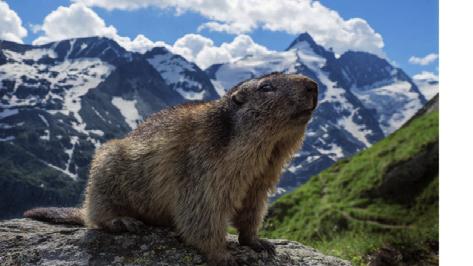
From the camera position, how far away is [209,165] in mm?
5484

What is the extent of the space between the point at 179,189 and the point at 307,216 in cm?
1047

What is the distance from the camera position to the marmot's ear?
5644 mm

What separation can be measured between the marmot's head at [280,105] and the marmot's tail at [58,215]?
3.12 metres

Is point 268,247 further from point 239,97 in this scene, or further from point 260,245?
point 239,97

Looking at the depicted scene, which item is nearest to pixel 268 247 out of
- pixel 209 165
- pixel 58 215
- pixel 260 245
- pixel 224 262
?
pixel 260 245

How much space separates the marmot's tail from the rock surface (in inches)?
31.8

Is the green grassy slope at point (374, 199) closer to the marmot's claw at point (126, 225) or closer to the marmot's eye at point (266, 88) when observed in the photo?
the marmot's claw at point (126, 225)

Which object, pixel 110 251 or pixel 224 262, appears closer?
pixel 224 262

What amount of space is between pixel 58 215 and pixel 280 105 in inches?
154

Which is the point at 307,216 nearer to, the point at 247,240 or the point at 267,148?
the point at 247,240

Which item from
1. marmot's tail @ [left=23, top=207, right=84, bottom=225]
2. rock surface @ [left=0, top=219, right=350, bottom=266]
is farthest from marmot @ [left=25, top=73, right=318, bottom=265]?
marmot's tail @ [left=23, top=207, right=84, bottom=225]

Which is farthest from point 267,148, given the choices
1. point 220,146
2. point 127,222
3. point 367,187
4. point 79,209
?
point 367,187

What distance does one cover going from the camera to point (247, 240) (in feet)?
20.6

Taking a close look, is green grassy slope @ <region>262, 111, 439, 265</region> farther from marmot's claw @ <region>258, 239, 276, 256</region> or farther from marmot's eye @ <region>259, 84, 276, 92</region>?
marmot's eye @ <region>259, 84, 276, 92</region>
